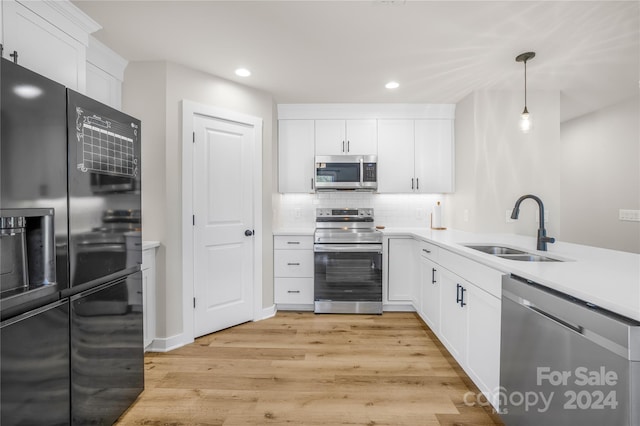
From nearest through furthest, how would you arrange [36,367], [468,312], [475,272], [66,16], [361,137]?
[36,367], [66,16], [475,272], [468,312], [361,137]

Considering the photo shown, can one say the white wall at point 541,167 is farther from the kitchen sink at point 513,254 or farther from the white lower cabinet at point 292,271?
the white lower cabinet at point 292,271

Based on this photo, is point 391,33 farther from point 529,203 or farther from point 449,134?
point 529,203

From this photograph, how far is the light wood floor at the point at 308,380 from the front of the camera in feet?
5.75

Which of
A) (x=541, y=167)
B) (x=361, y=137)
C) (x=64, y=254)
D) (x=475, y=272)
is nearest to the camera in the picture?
(x=64, y=254)

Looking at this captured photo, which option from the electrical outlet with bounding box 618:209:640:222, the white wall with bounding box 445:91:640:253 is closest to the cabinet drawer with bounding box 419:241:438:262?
the white wall with bounding box 445:91:640:253

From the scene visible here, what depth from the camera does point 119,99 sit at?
2.52 m

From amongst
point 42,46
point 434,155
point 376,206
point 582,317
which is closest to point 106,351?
point 42,46

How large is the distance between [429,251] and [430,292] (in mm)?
380

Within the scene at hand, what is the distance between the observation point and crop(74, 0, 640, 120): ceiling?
184 cm

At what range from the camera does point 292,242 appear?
134 inches

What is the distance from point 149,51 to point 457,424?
131 inches

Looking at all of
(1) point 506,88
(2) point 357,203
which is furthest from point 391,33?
(2) point 357,203

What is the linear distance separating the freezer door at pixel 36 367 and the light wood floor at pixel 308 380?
2.07ft

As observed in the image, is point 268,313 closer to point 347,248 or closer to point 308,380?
point 347,248
